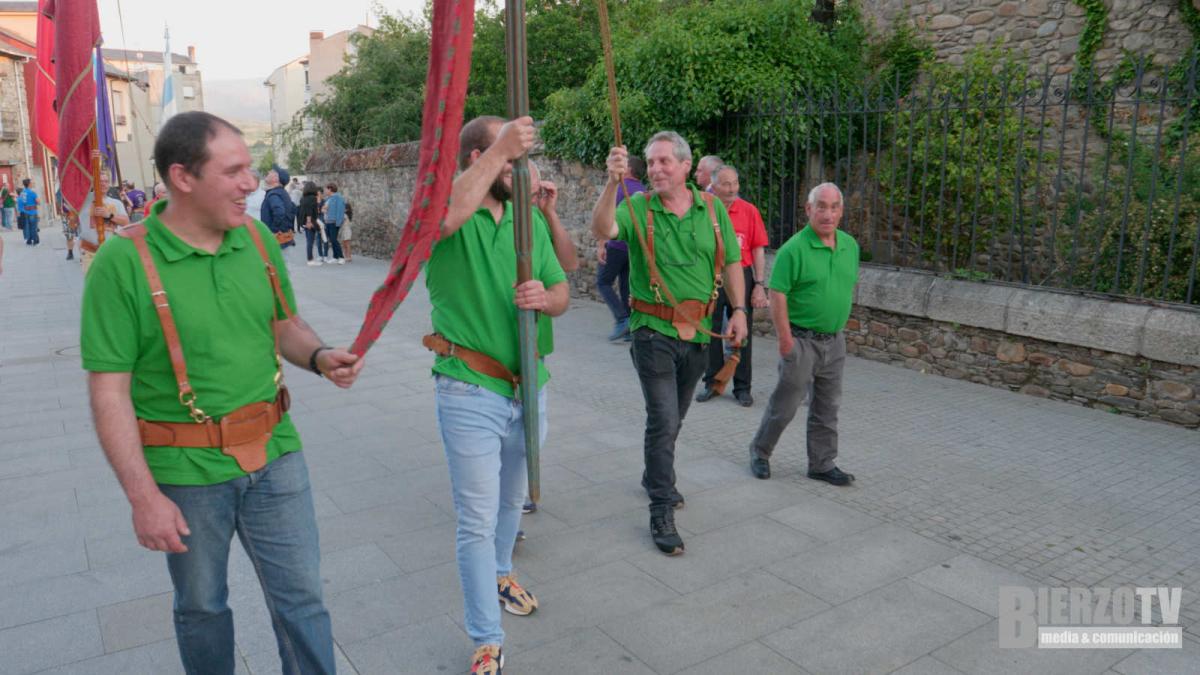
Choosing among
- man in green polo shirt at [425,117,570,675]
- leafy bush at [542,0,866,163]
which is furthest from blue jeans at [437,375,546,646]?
leafy bush at [542,0,866,163]

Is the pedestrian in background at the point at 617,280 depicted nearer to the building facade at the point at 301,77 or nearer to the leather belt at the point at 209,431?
the leather belt at the point at 209,431

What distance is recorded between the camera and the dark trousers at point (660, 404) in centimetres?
412

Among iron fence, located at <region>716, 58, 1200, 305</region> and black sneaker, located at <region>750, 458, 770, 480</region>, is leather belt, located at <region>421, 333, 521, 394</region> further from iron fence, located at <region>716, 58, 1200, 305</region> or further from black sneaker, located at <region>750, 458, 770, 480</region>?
iron fence, located at <region>716, 58, 1200, 305</region>

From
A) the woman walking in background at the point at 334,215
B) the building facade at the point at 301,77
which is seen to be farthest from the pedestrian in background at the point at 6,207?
the building facade at the point at 301,77

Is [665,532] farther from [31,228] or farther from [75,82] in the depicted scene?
[31,228]

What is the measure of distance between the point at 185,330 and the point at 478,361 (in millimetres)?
961

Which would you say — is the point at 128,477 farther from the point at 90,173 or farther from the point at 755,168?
the point at 755,168

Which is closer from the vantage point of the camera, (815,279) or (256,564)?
(256,564)

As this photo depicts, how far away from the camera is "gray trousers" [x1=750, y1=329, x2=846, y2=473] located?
487 centimetres

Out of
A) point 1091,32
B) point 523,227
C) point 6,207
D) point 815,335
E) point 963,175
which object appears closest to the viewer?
point 523,227

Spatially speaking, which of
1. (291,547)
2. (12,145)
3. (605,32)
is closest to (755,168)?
(605,32)

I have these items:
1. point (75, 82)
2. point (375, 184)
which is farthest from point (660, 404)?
point (375, 184)

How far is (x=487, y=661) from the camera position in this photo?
9.62 feet

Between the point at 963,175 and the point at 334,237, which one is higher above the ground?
the point at 963,175
